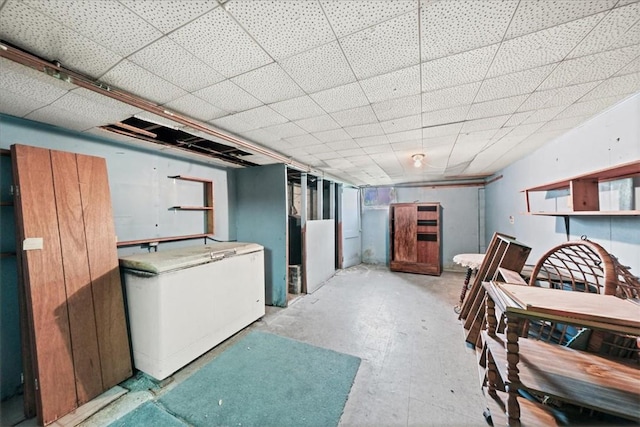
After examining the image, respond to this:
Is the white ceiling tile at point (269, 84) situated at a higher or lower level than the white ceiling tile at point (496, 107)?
higher

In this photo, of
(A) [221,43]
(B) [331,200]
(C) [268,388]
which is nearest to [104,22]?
(A) [221,43]

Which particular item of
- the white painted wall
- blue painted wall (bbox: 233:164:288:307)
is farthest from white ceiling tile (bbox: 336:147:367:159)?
the white painted wall

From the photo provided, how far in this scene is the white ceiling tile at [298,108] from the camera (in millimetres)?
1734

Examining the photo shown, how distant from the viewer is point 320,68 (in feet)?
4.36

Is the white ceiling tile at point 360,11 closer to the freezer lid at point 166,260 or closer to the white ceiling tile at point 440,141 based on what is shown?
the white ceiling tile at point 440,141

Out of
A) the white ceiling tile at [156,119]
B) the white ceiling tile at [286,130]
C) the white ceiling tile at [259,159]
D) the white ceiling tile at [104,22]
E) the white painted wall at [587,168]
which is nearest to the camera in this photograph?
the white ceiling tile at [104,22]

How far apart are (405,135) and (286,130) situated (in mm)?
1360

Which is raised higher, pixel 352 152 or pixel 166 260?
pixel 352 152

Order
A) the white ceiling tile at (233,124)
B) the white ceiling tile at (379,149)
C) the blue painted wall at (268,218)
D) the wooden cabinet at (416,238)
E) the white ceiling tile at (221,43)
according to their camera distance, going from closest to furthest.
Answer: the white ceiling tile at (221,43), the white ceiling tile at (233,124), the white ceiling tile at (379,149), the blue painted wall at (268,218), the wooden cabinet at (416,238)

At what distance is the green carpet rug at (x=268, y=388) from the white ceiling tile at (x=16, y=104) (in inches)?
94.2

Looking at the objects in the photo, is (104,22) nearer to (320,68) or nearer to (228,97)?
(228,97)

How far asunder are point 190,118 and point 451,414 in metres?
3.14

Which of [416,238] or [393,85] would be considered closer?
[393,85]

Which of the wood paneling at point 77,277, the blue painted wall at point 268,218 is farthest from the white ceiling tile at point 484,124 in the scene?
the wood paneling at point 77,277
